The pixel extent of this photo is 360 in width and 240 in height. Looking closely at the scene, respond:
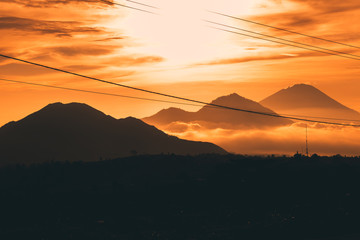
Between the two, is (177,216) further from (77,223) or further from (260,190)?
(260,190)

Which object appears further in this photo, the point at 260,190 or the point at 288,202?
the point at 260,190

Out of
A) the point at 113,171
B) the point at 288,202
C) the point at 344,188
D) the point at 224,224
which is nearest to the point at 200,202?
the point at 288,202

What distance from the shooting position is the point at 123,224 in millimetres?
34250

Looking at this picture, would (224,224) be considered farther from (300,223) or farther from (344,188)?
(344,188)

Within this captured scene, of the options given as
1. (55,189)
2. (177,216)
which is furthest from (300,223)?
(55,189)

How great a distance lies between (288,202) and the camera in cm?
4347

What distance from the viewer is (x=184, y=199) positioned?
46.5 m

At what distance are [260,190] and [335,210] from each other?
12.2 meters

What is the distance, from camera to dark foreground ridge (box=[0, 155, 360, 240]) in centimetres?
3100

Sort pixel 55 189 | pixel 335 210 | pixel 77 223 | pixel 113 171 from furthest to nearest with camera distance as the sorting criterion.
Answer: pixel 113 171, pixel 55 189, pixel 335 210, pixel 77 223

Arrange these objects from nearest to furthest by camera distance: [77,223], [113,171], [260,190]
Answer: [77,223] → [260,190] → [113,171]

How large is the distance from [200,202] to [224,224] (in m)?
11.4

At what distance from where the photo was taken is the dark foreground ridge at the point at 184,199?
31.0 m

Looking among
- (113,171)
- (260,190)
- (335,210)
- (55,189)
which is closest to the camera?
(335,210)
